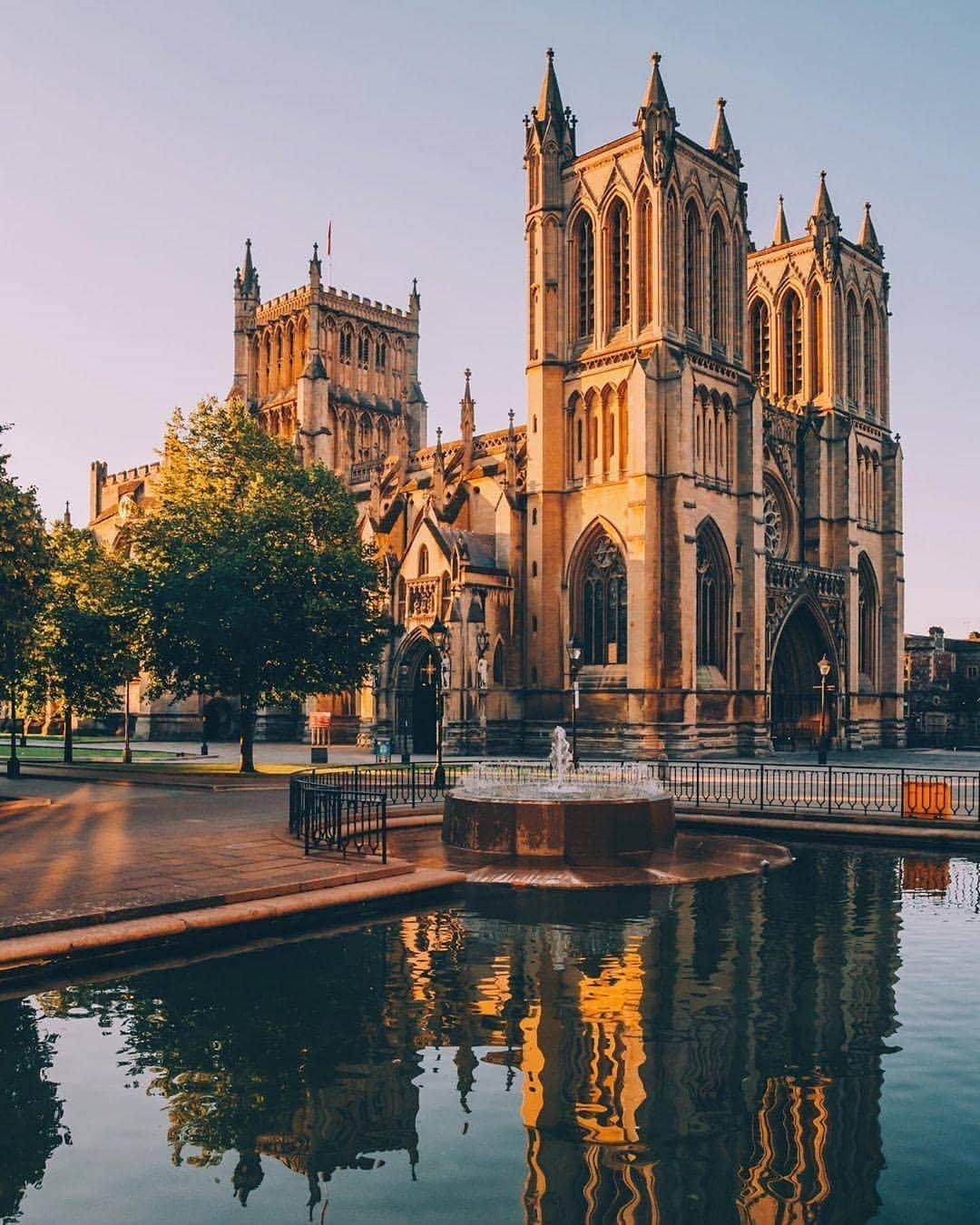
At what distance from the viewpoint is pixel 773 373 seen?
217 ft

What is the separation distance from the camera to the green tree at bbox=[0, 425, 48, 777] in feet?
88.3

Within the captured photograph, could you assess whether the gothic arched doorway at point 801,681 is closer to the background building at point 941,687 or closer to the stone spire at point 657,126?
the background building at point 941,687

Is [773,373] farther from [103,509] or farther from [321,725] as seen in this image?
[103,509]

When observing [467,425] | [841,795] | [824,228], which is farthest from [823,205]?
[841,795]

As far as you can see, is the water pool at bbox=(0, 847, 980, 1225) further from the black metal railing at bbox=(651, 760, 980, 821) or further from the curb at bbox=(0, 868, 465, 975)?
the black metal railing at bbox=(651, 760, 980, 821)

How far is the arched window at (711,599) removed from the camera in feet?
176

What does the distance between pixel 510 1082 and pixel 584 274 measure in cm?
5105

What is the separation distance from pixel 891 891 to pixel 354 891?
823cm

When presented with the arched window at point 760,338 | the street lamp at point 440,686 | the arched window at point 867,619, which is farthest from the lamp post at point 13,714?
the arched window at point 760,338

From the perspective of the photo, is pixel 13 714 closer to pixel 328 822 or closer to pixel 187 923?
pixel 328 822

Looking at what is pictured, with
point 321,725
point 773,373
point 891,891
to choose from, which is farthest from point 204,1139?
point 773,373

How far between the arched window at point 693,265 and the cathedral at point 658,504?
0.10 metres

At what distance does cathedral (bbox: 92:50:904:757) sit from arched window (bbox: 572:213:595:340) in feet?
0.35

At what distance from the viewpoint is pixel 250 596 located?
116 ft
